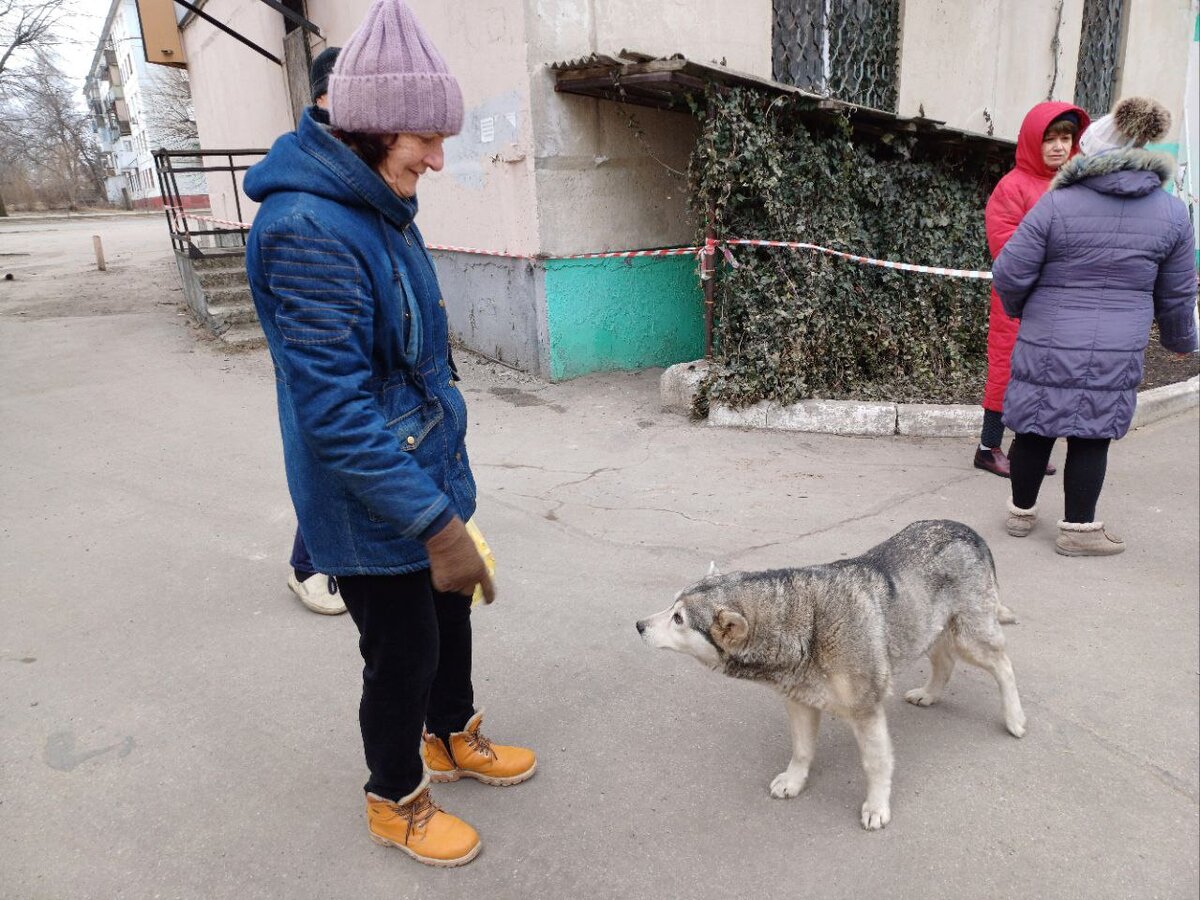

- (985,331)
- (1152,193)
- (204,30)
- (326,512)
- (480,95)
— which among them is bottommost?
(985,331)

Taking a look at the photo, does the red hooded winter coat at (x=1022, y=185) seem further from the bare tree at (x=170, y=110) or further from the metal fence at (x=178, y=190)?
the bare tree at (x=170, y=110)

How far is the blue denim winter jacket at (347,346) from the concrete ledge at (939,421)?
188 inches

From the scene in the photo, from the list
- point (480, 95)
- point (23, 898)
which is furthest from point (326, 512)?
point (480, 95)

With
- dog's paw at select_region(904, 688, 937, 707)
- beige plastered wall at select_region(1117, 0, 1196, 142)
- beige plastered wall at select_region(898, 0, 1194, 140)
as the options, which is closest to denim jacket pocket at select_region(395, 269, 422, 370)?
dog's paw at select_region(904, 688, 937, 707)

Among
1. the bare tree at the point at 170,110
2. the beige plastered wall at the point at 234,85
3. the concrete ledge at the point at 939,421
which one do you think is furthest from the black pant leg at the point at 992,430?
the bare tree at the point at 170,110

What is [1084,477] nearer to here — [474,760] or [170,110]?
[474,760]

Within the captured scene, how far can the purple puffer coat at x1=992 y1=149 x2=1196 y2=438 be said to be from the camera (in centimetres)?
360

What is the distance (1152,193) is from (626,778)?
3413 millimetres

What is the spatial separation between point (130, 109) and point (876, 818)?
231 ft

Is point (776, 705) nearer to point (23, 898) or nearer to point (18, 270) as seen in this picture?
point (23, 898)

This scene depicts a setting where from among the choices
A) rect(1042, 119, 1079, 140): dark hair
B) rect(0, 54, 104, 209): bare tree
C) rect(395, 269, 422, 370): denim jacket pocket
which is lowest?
rect(395, 269, 422, 370): denim jacket pocket

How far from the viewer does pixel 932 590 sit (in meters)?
2.48

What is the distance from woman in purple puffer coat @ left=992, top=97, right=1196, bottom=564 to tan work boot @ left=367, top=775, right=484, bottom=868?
10.8 feet

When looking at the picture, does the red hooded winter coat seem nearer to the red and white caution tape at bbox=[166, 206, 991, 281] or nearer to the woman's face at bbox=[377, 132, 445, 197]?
the red and white caution tape at bbox=[166, 206, 991, 281]
